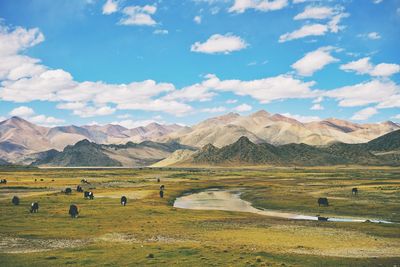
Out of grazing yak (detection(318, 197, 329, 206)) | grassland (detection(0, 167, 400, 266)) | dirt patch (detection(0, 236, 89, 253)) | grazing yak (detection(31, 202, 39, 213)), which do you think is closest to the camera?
grassland (detection(0, 167, 400, 266))

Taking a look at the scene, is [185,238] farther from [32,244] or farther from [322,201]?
[322,201]

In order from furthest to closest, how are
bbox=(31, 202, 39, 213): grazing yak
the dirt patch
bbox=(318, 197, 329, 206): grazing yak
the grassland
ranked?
1. bbox=(318, 197, 329, 206): grazing yak
2. bbox=(31, 202, 39, 213): grazing yak
3. the dirt patch
4. the grassland

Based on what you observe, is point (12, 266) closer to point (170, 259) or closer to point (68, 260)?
point (68, 260)

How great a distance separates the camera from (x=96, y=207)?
5734 cm

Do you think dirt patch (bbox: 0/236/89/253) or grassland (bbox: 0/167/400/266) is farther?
dirt patch (bbox: 0/236/89/253)

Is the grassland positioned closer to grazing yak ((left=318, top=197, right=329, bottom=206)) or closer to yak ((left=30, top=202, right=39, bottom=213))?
yak ((left=30, top=202, right=39, bottom=213))

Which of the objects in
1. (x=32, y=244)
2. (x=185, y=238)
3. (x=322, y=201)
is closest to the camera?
(x=32, y=244)

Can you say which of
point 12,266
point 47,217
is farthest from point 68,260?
point 47,217

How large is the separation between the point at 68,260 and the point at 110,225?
16.4m

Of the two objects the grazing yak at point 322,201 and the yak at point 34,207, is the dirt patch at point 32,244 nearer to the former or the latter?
the yak at point 34,207

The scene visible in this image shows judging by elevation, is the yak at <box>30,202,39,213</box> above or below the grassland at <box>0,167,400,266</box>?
above

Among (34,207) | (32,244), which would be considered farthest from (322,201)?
(32,244)

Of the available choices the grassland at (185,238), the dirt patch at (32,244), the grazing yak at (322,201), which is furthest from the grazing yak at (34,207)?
the grazing yak at (322,201)

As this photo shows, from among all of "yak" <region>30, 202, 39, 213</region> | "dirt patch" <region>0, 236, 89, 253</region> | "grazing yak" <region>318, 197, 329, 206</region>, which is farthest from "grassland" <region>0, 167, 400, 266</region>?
"grazing yak" <region>318, 197, 329, 206</region>
